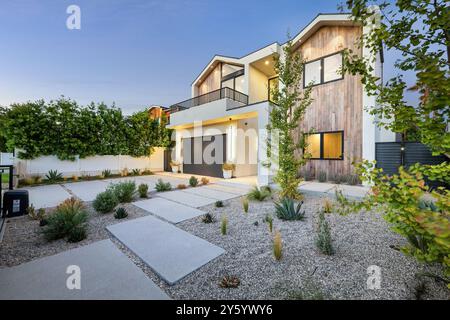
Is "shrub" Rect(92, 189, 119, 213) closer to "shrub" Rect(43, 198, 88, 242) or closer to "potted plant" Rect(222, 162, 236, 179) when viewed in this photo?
"shrub" Rect(43, 198, 88, 242)

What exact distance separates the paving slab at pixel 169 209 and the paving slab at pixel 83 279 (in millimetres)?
1767

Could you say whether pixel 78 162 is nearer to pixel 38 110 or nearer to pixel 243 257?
pixel 38 110

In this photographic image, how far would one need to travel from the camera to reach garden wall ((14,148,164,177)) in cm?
945

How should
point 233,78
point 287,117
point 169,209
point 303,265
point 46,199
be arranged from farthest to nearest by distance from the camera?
point 233,78 < point 46,199 < point 287,117 < point 169,209 < point 303,265

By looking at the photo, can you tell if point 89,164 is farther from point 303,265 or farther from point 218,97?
point 303,265

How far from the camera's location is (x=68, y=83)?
964 centimetres

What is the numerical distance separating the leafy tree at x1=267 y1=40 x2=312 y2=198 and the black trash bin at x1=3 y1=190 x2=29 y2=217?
693 centimetres

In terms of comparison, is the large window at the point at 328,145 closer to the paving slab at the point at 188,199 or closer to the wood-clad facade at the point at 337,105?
the wood-clad facade at the point at 337,105

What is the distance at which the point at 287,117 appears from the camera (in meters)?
5.65

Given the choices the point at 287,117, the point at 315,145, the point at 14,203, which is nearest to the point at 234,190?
the point at 287,117

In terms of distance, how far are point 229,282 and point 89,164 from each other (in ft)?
41.8

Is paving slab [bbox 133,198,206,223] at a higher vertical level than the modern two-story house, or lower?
lower

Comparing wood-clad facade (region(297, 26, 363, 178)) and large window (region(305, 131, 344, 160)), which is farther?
large window (region(305, 131, 344, 160))

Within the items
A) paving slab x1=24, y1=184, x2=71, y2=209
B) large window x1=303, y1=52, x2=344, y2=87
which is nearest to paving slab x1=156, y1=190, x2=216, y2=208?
Result: paving slab x1=24, y1=184, x2=71, y2=209
